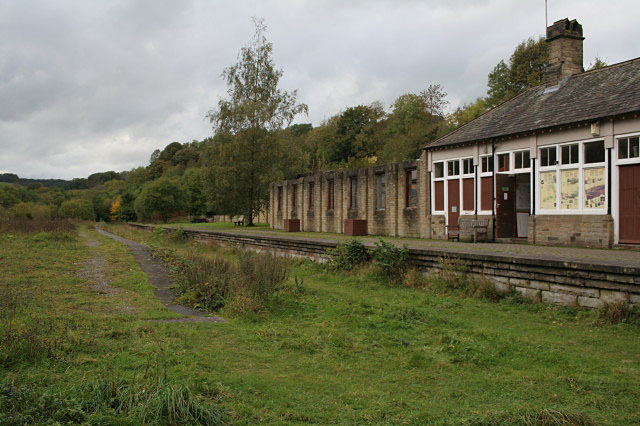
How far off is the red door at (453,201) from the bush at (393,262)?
8.61 m

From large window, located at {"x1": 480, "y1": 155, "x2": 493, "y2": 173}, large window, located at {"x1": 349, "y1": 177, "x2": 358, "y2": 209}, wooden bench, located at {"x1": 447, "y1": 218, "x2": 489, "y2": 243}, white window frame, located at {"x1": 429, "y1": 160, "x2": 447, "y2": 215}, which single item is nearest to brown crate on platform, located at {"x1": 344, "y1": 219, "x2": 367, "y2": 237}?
large window, located at {"x1": 349, "y1": 177, "x2": 358, "y2": 209}

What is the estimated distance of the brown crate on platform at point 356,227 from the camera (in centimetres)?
2475

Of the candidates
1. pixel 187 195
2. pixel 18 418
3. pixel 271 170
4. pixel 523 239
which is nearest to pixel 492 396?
pixel 18 418

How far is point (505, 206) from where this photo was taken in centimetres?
1848

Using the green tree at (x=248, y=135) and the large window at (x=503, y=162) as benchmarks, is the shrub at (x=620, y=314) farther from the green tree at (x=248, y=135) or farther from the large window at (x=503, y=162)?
the green tree at (x=248, y=135)

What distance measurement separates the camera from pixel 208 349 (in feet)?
20.1

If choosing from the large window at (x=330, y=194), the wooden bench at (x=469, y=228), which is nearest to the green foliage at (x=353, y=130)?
the large window at (x=330, y=194)

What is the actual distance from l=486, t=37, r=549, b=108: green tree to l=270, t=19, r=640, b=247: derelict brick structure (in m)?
21.9

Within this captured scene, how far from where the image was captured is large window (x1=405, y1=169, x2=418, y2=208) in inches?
900

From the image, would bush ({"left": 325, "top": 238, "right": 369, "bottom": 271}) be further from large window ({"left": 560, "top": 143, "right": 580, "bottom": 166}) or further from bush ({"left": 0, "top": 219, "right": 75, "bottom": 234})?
bush ({"left": 0, "top": 219, "right": 75, "bottom": 234})

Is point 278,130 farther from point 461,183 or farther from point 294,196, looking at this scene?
point 461,183

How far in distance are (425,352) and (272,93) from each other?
36.7 meters

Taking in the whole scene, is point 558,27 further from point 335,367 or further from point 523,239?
point 335,367

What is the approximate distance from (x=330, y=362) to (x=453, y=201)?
15.7 meters
